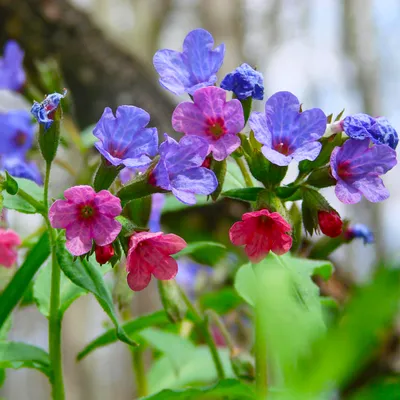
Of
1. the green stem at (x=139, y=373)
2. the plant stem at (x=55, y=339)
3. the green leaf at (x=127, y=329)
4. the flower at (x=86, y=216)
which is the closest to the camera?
the flower at (x=86, y=216)

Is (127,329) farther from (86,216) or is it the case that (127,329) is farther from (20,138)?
(20,138)

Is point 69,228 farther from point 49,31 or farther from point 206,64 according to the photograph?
point 49,31

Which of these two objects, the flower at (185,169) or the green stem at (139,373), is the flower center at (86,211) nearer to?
the flower at (185,169)

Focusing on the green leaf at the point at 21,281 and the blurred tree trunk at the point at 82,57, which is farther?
the blurred tree trunk at the point at 82,57

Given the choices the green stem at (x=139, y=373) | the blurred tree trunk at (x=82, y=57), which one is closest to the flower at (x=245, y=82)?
the green stem at (x=139, y=373)

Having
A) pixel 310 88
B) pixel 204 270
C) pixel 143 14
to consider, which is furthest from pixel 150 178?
pixel 310 88
